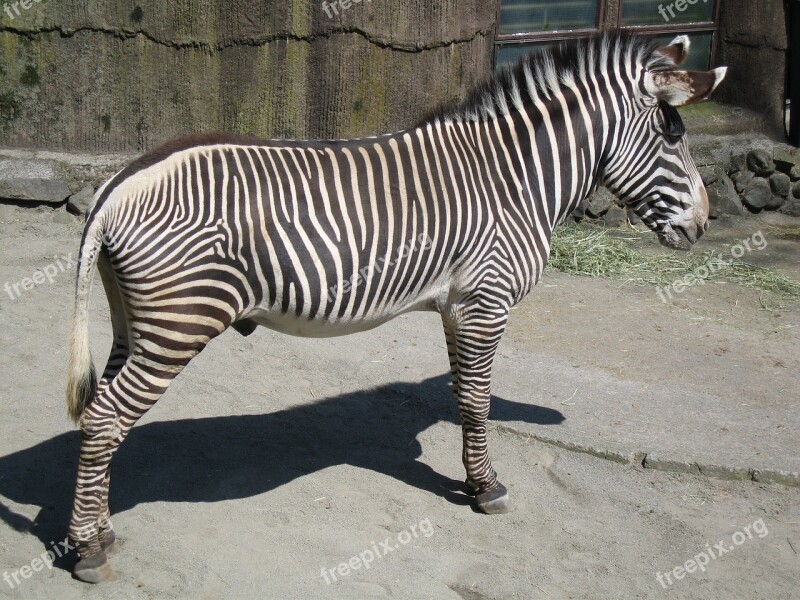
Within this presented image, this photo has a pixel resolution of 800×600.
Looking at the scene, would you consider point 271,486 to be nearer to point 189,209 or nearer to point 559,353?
point 189,209

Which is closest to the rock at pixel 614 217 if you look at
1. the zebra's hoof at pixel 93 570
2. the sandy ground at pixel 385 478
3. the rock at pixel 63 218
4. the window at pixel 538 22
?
the window at pixel 538 22

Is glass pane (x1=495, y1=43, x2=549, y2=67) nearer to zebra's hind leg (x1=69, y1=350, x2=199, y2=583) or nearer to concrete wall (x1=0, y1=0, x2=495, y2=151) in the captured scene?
concrete wall (x1=0, y1=0, x2=495, y2=151)

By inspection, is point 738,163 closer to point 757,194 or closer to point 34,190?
point 757,194

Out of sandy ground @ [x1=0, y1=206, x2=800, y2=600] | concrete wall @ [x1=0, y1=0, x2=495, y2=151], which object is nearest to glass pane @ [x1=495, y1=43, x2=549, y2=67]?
concrete wall @ [x1=0, y1=0, x2=495, y2=151]

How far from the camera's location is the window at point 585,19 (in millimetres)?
9406

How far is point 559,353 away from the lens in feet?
21.6

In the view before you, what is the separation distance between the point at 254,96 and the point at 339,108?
0.79 meters

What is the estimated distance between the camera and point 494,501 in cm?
474

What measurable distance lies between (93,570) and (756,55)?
8.96m

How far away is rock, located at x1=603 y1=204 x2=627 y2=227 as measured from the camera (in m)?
9.36

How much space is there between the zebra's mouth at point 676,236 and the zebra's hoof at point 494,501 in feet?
5.55

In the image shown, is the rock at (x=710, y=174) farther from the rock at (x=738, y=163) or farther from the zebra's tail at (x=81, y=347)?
the zebra's tail at (x=81, y=347)

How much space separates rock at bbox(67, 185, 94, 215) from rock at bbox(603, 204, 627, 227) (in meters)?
5.21

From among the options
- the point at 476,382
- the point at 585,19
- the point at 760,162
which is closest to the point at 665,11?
the point at 585,19
